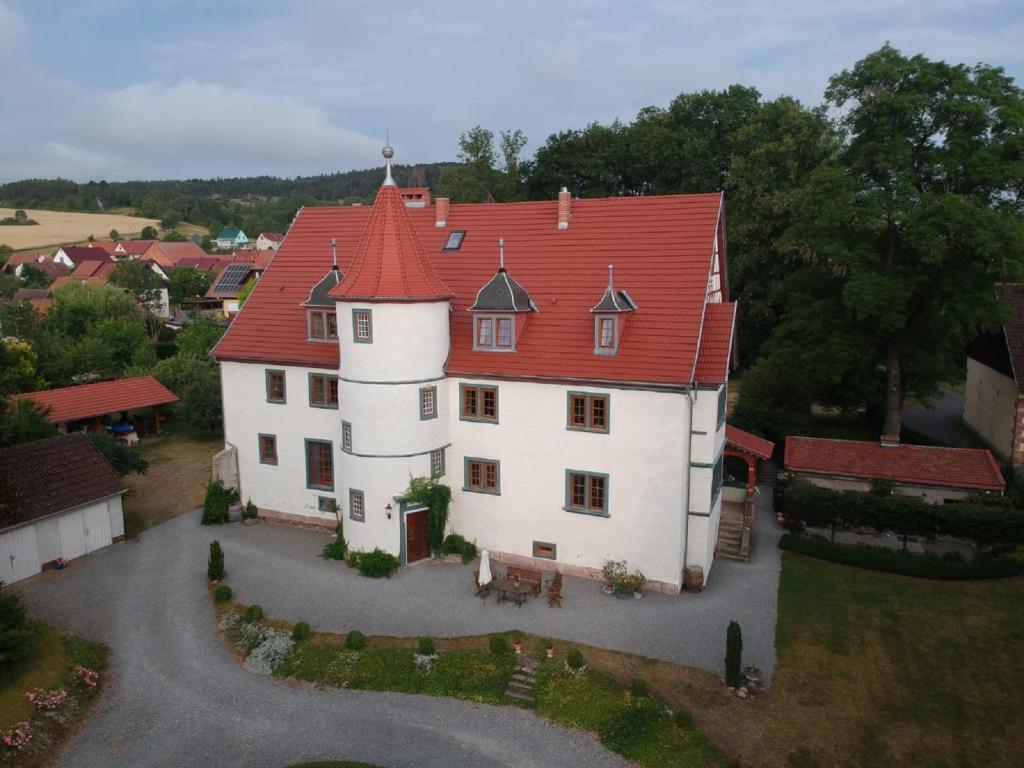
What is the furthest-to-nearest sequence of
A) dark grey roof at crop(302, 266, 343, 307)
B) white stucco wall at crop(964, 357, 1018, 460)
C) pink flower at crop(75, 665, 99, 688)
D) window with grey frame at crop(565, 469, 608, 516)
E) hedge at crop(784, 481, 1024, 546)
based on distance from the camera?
white stucco wall at crop(964, 357, 1018, 460)
dark grey roof at crop(302, 266, 343, 307)
hedge at crop(784, 481, 1024, 546)
window with grey frame at crop(565, 469, 608, 516)
pink flower at crop(75, 665, 99, 688)

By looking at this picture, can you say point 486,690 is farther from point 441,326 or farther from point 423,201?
point 423,201

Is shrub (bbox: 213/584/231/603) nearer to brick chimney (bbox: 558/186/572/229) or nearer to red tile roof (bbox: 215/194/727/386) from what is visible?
red tile roof (bbox: 215/194/727/386)

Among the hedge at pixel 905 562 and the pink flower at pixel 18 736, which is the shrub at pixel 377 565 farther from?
the hedge at pixel 905 562

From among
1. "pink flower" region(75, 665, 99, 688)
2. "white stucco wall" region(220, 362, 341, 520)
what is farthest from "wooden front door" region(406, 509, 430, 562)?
"pink flower" region(75, 665, 99, 688)

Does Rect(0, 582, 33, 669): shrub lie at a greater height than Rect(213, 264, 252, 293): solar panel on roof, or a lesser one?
lesser

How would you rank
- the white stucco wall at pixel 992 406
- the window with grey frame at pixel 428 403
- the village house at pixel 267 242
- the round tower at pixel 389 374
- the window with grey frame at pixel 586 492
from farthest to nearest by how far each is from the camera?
1. the village house at pixel 267 242
2. the white stucco wall at pixel 992 406
3. the window with grey frame at pixel 428 403
4. the round tower at pixel 389 374
5. the window with grey frame at pixel 586 492

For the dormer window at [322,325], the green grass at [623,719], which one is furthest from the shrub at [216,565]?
the green grass at [623,719]

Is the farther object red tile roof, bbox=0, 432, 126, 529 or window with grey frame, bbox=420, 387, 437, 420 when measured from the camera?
window with grey frame, bbox=420, 387, 437, 420
